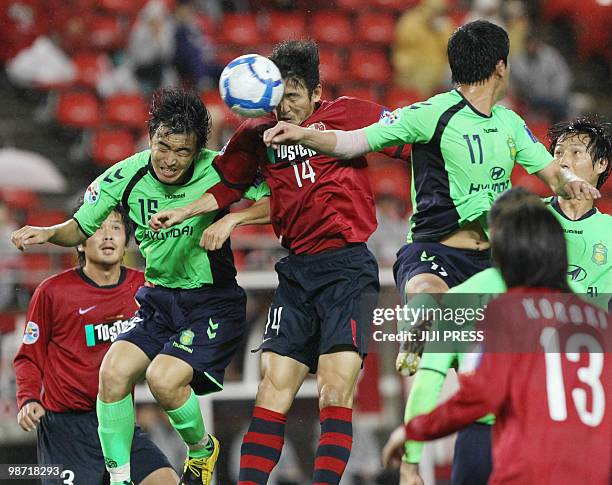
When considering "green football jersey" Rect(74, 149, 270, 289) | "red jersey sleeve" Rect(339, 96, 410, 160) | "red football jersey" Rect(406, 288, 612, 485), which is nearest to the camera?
"red football jersey" Rect(406, 288, 612, 485)

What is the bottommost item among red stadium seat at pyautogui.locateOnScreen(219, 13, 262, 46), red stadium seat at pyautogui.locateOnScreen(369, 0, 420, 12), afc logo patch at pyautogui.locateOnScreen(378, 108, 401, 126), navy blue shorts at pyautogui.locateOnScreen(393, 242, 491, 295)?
navy blue shorts at pyautogui.locateOnScreen(393, 242, 491, 295)

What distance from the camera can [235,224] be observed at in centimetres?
534

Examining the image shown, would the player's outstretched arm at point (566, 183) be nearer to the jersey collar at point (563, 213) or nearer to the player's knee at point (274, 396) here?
the jersey collar at point (563, 213)

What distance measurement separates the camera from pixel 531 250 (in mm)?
Answer: 3510

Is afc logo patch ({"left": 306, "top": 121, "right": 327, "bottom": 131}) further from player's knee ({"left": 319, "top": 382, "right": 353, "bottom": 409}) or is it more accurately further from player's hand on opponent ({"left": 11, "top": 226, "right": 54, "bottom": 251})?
player's hand on opponent ({"left": 11, "top": 226, "right": 54, "bottom": 251})

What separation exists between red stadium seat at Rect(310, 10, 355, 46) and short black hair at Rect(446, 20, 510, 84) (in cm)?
841

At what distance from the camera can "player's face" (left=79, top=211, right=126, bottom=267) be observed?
6.23 m

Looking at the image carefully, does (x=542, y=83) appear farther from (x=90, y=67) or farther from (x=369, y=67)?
(x=90, y=67)

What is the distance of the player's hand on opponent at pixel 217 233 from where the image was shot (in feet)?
17.2

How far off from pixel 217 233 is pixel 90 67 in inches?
310

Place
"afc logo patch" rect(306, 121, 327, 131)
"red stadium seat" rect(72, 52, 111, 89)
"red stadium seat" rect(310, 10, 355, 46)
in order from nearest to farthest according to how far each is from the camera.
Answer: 1. "afc logo patch" rect(306, 121, 327, 131)
2. "red stadium seat" rect(72, 52, 111, 89)
3. "red stadium seat" rect(310, 10, 355, 46)

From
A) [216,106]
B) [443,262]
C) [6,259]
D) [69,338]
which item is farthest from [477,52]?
[216,106]

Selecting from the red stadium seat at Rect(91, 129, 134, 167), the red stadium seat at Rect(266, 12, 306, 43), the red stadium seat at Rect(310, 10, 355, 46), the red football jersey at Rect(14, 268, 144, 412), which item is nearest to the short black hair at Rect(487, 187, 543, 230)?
the red football jersey at Rect(14, 268, 144, 412)

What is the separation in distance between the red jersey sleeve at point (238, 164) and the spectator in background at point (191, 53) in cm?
694
